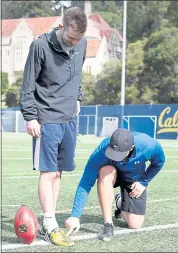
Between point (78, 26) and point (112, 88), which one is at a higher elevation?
point (78, 26)

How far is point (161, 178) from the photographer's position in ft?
29.6

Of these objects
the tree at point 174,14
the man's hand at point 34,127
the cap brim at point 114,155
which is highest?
the tree at point 174,14

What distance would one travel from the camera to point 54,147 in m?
4.69

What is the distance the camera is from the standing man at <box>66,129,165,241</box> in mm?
4641

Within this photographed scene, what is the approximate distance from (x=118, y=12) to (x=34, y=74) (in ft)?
173

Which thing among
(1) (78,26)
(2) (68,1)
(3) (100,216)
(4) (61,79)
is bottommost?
(3) (100,216)

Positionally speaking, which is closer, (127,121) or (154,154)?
(154,154)

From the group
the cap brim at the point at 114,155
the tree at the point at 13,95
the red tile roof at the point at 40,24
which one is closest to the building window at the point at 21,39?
the red tile roof at the point at 40,24

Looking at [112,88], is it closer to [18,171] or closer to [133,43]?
[133,43]

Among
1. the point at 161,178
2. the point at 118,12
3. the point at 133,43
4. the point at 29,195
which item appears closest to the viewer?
the point at 29,195

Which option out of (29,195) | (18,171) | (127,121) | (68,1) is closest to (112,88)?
(68,1)

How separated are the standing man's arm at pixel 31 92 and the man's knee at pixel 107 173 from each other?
2.10 ft

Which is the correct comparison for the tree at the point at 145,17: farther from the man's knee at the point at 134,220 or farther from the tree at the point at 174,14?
the man's knee at the point at 134,220

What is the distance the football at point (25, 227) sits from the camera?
4.39 m
